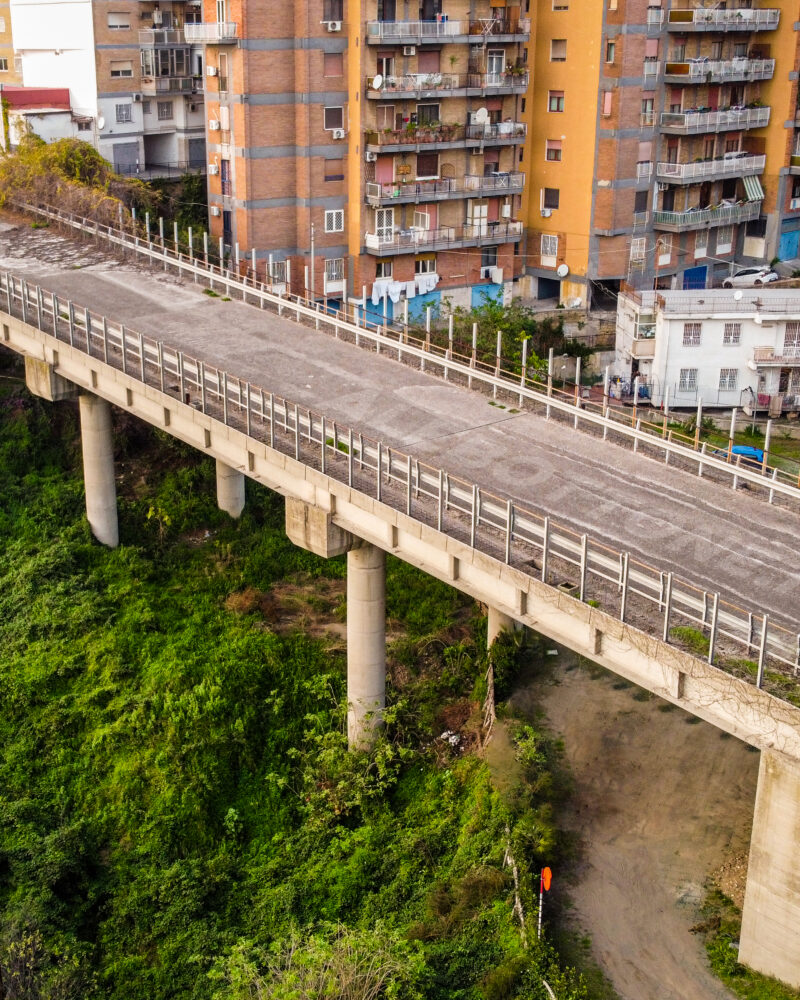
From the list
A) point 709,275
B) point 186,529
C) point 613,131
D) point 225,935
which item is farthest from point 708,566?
point 709,275

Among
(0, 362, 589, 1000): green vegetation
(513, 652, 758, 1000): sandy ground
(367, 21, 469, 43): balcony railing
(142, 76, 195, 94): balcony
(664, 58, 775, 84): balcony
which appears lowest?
(0, 362, 589, 1000): green vegetation

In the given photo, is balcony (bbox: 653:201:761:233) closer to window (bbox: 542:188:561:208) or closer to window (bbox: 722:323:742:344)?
window (bbox: 542:188:561:208)

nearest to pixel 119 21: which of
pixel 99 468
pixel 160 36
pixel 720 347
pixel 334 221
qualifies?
pixel 160 36

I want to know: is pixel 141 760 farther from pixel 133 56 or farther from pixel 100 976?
pixel 133 56

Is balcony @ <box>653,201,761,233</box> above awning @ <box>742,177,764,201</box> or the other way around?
the other way around

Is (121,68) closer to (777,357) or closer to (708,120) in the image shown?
(708,120)

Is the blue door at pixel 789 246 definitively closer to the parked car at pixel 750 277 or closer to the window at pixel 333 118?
the parked car at pixel 750 277

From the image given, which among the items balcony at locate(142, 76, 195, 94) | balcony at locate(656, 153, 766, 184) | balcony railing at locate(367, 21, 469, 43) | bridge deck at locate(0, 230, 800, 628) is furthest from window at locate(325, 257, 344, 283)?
balcony at locate(656, 153, 766, 184)
